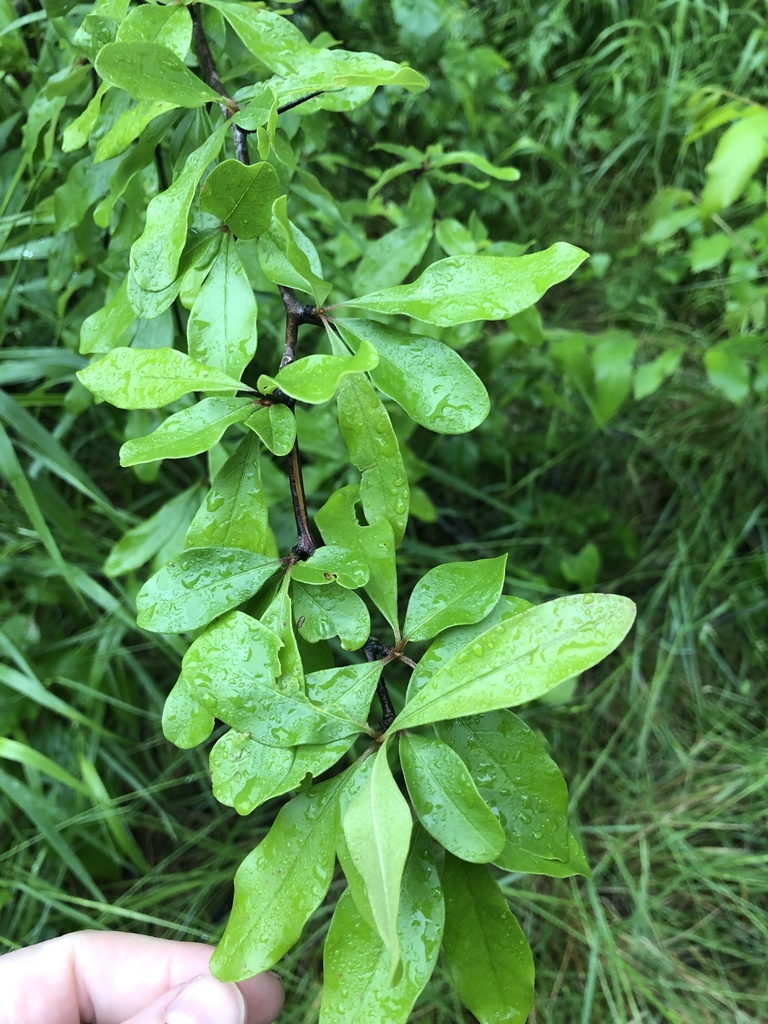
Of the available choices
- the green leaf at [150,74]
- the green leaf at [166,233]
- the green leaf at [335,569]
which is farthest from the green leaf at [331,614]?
the green leaf at [150,74]

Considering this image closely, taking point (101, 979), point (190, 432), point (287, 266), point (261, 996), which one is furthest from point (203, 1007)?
point (287, 266)

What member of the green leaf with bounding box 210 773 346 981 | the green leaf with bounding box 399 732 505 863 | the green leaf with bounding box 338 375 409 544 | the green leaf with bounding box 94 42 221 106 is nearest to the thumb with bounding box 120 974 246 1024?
the green leaf with bounding box 210 773 346 981

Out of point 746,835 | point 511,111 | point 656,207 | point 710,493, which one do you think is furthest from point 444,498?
point 511,111

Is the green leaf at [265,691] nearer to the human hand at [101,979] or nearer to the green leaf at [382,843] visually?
the green leaf at [382,843]

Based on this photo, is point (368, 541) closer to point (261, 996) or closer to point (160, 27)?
point (160, 27)

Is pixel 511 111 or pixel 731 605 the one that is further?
pixel 511 111

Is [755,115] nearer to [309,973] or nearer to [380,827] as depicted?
[380,827]
